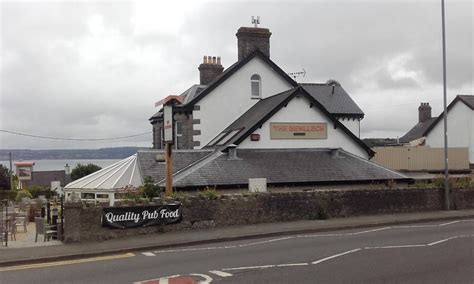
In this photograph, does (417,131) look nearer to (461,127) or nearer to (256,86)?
(461,127)

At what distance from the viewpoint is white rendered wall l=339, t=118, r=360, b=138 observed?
118 feet

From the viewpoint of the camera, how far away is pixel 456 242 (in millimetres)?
13531

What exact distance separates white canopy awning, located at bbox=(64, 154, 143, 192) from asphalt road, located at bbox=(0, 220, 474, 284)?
9110 mm

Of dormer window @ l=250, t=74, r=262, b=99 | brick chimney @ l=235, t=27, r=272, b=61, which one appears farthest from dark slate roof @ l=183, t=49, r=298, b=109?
dormer window @ l=250, t=74, r=262, b=99

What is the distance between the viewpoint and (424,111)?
56.2m

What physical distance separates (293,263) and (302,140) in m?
15.9

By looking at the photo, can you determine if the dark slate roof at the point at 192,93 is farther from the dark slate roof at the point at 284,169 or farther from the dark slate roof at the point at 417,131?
the dark slate roof at the point at 417,131

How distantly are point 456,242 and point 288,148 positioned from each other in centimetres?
1305

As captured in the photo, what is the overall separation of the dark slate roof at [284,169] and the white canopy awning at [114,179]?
273 cm

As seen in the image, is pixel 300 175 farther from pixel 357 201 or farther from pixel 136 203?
pixel 136 203

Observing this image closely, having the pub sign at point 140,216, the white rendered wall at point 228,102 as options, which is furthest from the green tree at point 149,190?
the white rendered wall at point 228,102

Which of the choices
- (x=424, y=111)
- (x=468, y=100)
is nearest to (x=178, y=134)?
(x=468, y=100)

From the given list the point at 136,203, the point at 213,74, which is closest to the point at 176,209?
the point at 136,203

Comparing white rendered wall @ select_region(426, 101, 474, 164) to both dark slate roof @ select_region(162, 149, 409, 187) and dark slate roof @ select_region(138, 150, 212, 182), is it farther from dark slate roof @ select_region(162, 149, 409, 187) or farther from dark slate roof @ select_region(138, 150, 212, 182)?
dark slate roof @ select_region(138, 150, 212, 182)
